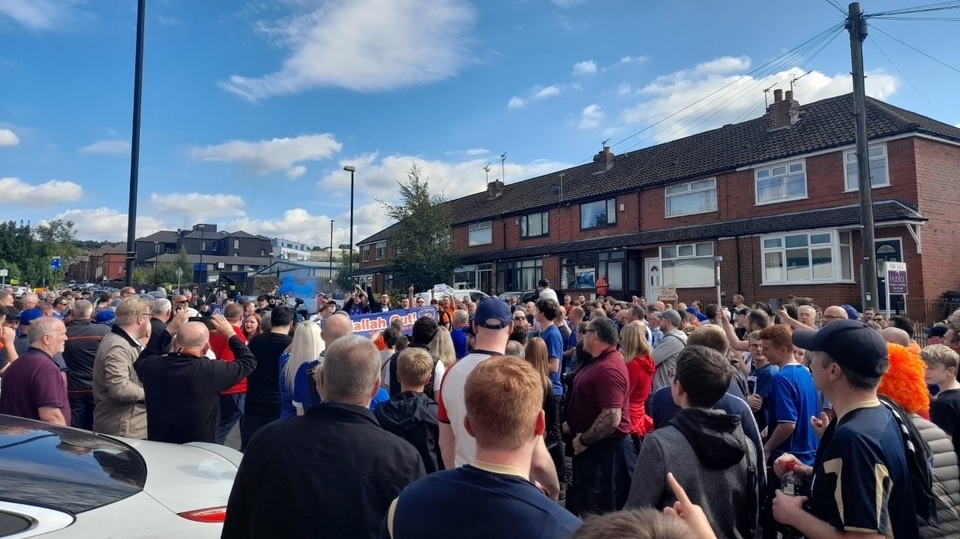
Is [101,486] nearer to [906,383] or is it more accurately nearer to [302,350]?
[302,350]

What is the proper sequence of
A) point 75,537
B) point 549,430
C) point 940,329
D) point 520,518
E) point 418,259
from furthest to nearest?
point 418,259 < point 940,329 < point 549,430 < point 75,537 < point 520,518

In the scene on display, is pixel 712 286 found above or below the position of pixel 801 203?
below

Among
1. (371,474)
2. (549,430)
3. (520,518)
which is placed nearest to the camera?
(520,518)

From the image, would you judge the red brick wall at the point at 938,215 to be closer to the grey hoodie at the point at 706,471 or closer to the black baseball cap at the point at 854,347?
the black baseball cap at the point at 854,347

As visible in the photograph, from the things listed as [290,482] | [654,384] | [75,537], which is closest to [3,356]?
[75,537]

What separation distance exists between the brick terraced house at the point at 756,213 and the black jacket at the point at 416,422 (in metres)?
18.1

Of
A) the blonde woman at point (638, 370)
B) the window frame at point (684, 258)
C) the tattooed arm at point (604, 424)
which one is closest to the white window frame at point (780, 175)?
the window frame at point (684, 258)

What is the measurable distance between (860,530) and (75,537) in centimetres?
313

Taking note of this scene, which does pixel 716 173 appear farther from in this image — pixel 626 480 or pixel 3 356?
pixel 3 356

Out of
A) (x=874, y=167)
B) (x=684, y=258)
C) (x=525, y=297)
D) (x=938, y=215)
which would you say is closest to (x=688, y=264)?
(x=684, y=258)

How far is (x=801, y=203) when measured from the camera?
2003 centimetres

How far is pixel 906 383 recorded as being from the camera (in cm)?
267

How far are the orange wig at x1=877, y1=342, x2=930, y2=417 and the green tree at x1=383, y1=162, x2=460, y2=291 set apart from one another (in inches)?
1171

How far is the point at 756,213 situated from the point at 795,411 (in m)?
19.6
